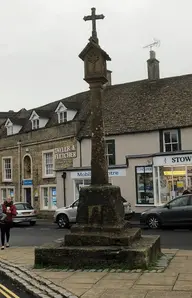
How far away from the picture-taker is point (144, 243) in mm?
10469

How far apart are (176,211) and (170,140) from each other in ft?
25.6

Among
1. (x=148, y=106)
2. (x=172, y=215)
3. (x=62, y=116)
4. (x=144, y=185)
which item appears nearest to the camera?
(x=172, y=215)

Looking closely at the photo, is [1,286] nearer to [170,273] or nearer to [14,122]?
[170,273]

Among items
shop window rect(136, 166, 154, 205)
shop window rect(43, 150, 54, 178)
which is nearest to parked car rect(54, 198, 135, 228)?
shop window rect(136, 166, 154, 205)

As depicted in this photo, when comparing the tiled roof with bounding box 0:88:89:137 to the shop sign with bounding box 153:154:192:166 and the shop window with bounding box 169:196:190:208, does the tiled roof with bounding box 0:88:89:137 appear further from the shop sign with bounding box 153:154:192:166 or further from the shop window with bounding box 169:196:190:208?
the shop window with bounding box 169:196:190:208

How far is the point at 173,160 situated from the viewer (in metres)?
25.6

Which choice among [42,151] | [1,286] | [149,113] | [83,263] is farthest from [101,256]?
[42,151]

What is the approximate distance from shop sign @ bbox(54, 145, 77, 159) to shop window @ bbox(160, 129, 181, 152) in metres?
6.76

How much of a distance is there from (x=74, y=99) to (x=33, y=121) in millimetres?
3948

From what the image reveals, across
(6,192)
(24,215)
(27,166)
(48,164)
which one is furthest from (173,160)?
(6,192)

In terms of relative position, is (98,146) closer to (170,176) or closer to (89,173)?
(170,176)

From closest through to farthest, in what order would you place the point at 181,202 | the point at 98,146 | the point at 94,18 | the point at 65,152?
the point at 98,146 → the point at 94,18 → the point at 181,202 → the point at 65,152

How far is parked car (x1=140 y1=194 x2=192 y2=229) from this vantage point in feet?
66.0

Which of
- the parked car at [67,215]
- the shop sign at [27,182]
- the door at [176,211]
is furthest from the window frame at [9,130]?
the door at [176,211]
